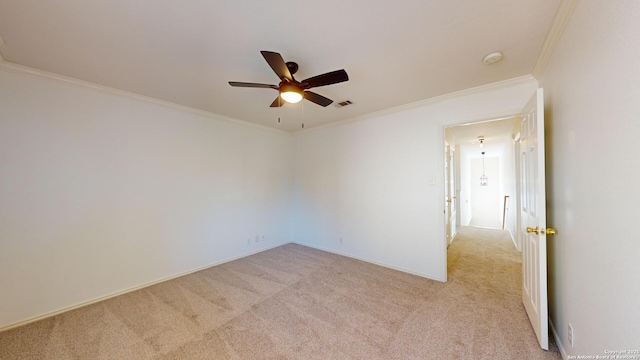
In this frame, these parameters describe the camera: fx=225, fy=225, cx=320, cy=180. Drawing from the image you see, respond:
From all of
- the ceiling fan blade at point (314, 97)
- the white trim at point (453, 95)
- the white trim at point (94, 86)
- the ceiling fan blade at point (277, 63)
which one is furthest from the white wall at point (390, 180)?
the ceiling fan blade at point (277, 63)

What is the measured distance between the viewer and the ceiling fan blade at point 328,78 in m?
1.79

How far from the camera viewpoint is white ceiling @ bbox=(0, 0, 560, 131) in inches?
59.7

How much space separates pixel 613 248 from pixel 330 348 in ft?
6.06

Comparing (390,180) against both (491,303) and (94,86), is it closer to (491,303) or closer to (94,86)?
(491,303)

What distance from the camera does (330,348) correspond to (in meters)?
1.83

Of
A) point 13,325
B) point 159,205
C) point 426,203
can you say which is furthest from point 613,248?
point 13,325

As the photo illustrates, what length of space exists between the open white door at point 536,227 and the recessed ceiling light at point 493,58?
48cm

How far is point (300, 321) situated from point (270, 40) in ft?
8.35

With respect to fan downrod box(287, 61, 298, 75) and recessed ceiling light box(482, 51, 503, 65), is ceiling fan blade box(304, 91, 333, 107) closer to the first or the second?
fan downrod box(287, 61, 298, 75)

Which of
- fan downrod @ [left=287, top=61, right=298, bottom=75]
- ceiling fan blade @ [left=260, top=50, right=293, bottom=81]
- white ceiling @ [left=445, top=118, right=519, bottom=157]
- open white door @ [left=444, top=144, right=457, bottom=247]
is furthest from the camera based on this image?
open white door @ [left=444, top=144, right=457, bottom=247]

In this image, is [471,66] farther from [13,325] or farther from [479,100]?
[13,325]

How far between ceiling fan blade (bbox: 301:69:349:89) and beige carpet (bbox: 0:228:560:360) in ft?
7.24

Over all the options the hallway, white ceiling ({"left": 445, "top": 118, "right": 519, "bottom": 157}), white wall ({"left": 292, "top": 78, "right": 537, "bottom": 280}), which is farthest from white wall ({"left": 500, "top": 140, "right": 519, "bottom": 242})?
white wall ({"left": 292, "top": 78, "right": 537, "bottom": 280})

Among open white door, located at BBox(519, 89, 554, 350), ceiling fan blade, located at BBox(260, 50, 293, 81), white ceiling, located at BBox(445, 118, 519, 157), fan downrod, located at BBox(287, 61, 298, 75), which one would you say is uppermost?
fan downrod, located at BBox(287, 61, 298, 75)
